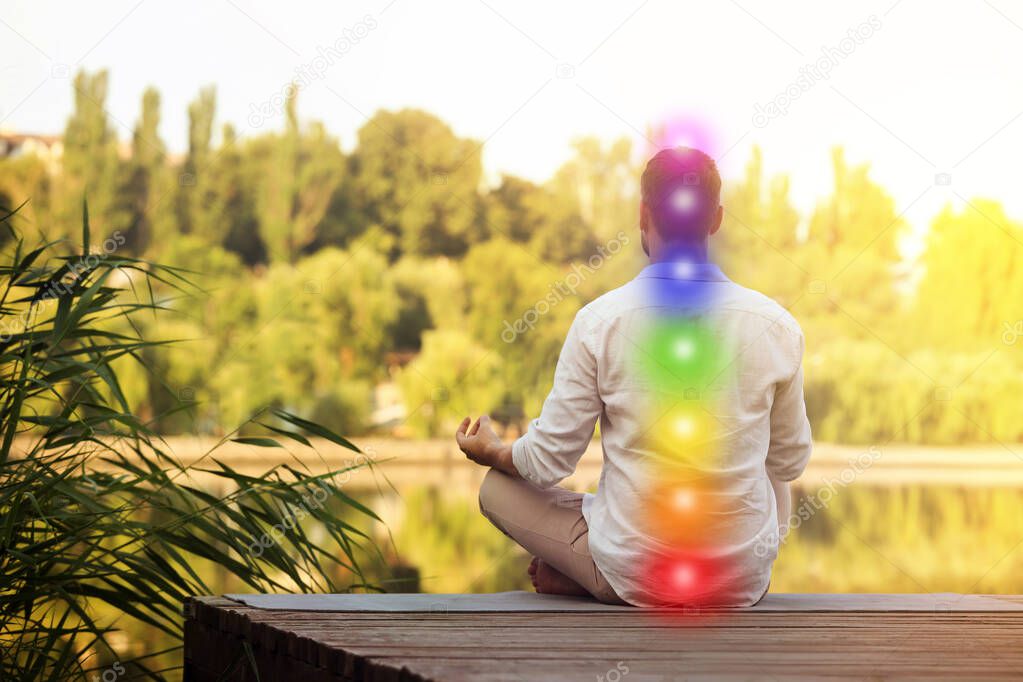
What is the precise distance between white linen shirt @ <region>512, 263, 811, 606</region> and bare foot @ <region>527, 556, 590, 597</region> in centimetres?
17

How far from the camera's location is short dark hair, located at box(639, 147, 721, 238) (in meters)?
2.00

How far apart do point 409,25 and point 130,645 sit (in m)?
21.8

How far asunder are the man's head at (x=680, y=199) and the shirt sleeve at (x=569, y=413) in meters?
0.18

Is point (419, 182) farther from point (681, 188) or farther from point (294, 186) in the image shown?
→ point (681, 188)

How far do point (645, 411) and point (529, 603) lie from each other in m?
0.39

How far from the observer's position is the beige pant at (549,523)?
2146 mm

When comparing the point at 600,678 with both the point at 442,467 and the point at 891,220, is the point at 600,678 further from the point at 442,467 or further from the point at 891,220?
the point at 891,220
